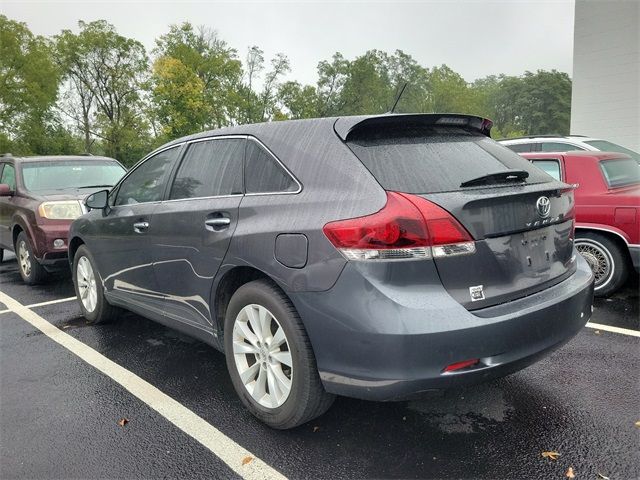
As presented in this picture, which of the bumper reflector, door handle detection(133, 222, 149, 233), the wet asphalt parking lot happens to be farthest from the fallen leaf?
door handle detection(133, 222, 149, 233)

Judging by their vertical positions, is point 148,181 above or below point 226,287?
above

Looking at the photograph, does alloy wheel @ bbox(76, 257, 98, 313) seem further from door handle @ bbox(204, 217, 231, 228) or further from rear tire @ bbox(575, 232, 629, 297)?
rear tire @ bbox(575, 232, 629, 297)

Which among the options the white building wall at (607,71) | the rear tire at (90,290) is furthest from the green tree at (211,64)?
the rear tire at (90,290)

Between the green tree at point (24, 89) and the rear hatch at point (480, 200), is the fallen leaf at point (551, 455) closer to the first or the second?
the rear hatch at point (480, 200)

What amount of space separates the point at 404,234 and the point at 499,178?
72 centimetres

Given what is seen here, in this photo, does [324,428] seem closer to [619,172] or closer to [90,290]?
[90,290]

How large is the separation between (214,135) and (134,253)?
1207 mm

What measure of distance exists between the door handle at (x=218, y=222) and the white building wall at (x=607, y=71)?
24.8m

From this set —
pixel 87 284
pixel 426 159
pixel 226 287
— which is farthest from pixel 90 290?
pixel 426 159

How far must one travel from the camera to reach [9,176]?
7465 millimetres

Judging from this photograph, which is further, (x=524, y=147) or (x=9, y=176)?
(x=524, y=147)

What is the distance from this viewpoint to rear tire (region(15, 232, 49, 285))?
6512 mm

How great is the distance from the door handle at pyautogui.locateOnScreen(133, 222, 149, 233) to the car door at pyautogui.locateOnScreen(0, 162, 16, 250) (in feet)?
13.6

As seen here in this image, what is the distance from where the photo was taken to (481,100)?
247 feet
